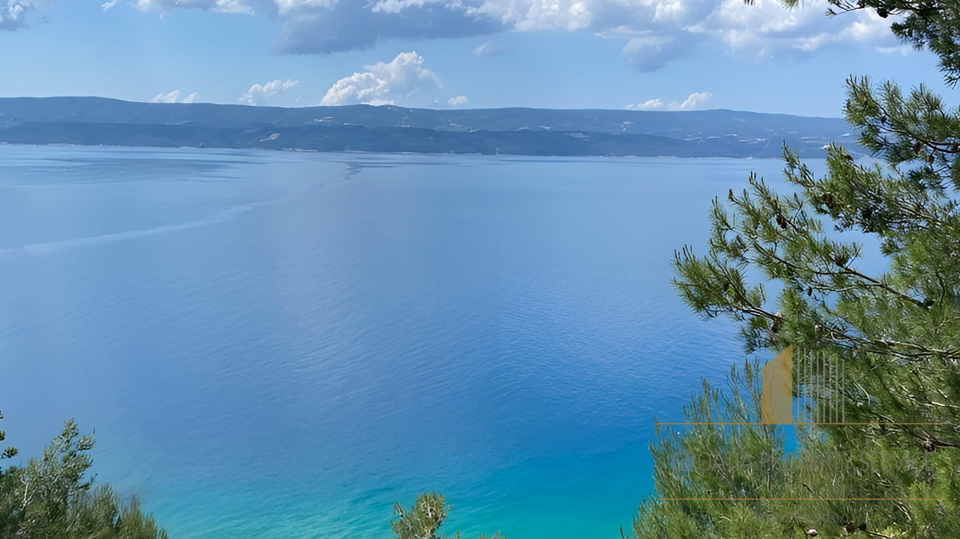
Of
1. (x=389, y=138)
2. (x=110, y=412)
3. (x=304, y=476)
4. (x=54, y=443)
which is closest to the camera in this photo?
(x=54, y=443)

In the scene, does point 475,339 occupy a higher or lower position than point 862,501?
lower

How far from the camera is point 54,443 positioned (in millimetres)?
5129

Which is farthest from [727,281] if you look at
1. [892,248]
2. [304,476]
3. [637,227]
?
[637,227]

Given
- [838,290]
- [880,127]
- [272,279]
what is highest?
[880,127]

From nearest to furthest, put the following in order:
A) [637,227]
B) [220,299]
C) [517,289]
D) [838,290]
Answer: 1. [838,290]
2. [220,299]
3. [517,289]
4. [637,227]

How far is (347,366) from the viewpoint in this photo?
1167cm

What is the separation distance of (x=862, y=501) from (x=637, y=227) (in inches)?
890

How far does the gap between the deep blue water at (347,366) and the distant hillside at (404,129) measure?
57.4 m

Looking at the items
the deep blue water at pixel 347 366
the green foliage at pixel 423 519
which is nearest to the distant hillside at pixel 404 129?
the deep blue water at pixel 347 366

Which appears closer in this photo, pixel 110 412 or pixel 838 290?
pixel 838 290

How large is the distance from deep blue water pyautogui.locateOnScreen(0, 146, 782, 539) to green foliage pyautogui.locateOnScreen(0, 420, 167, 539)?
2.25 meters

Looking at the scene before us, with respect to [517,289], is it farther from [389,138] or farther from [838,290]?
[389,138]

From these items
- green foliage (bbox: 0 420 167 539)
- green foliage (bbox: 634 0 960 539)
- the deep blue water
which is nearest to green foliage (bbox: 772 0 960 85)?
green foliage (bbox: 634 0 960 539)

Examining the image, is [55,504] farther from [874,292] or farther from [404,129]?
[404,129]
